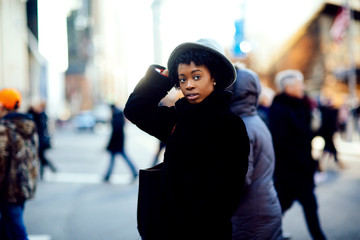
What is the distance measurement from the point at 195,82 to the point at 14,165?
2.28 metres

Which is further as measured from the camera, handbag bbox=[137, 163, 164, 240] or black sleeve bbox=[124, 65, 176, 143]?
black sleeve bbox=[124, 65, 176, 143]

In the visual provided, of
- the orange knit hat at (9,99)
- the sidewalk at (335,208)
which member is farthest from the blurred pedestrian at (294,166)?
the orange knit hat at (9,99)

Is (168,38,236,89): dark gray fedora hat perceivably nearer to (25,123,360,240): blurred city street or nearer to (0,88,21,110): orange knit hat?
(0,88,21,110): orange knit hat

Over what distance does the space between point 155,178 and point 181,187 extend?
167 millimetres

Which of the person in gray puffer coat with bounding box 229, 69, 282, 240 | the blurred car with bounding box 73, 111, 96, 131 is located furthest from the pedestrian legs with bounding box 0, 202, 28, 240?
the blurred car with bounding box 73, 111, 96, 131

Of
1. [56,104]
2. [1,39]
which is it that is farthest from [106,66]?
[1,39]

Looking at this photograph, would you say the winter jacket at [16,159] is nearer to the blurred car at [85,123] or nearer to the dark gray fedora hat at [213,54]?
the dark gray fedora hat at [213,54]

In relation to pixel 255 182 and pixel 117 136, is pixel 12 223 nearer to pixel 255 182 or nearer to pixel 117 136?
pixel 255 182

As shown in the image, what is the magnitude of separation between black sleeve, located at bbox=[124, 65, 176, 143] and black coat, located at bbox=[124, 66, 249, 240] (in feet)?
0.44

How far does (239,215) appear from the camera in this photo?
2.39 metres

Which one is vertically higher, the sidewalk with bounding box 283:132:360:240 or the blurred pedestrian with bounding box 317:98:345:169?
the blurred pedestrian with bounding box 317:98:345:169

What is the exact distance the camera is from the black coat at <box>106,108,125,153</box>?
7789mm

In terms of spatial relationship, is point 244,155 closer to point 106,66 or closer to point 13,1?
point 13,1

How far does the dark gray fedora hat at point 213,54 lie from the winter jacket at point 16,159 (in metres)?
2.07
